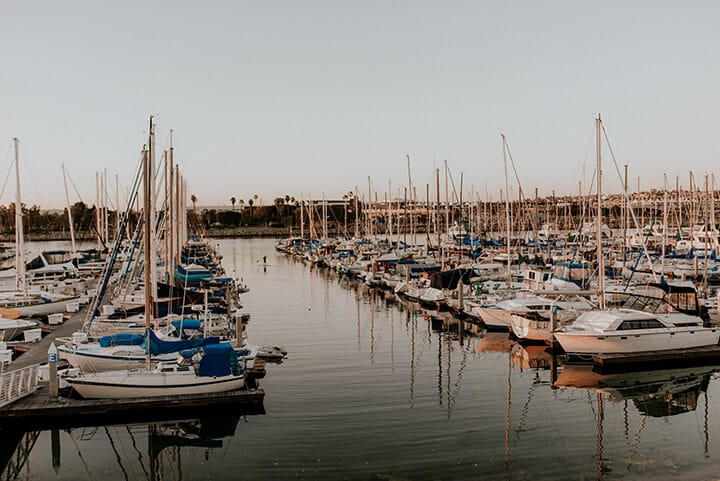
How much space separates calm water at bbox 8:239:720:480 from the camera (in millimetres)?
16188

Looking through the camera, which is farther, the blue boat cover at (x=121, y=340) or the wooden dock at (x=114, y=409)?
the blue boat cover at (x=121, y=340)

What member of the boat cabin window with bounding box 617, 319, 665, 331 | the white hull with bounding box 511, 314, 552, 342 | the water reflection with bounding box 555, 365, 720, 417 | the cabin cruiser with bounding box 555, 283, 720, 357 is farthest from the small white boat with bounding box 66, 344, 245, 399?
the white hull with bounding box 511, 314, 552, 342

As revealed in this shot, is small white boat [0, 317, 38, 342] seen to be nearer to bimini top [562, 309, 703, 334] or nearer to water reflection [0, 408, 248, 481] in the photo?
water reflection [0, 408, 248, 481]

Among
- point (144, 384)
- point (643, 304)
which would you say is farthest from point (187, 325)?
point (643, 304)

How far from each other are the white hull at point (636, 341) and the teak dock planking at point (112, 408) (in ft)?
39.8

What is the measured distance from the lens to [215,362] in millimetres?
20266

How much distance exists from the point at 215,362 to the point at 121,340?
4850 millimetres

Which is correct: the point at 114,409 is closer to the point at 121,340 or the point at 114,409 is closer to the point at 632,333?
the point at 121,340

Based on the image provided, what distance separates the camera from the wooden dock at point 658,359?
82.1ft

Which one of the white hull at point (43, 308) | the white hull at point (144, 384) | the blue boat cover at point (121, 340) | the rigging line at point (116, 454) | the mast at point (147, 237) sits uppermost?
the mast at point (147, 237)

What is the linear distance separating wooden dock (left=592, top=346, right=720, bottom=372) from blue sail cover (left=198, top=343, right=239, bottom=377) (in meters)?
13.5

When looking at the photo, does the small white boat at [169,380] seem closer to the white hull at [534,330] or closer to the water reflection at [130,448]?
the water reflection at [130,448]

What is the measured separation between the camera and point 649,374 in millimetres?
24594

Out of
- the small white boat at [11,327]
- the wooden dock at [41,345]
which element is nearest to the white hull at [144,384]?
the wooden dock at [41,345]
